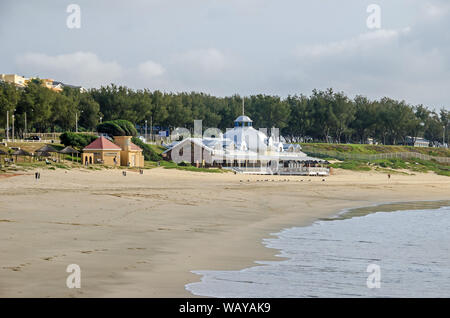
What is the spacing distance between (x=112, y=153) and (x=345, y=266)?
46732mm

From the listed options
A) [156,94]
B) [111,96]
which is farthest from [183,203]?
[156,94]

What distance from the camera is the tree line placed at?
92294mm

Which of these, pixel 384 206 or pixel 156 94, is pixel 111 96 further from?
pixel 384 206

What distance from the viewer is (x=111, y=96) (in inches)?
4198

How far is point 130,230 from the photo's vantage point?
60.3 feet

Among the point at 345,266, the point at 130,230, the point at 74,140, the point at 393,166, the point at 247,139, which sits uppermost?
the point at 247,139

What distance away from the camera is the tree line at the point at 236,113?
303ft

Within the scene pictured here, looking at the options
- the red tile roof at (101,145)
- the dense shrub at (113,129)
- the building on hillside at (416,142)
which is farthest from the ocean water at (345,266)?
the building on hillside at (416,142)

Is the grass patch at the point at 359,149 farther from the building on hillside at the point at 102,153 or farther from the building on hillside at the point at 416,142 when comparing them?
the building on hillside at the point at 102,153

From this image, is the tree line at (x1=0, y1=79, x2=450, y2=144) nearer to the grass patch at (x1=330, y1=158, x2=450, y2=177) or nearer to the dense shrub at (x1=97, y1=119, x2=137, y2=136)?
the dense shrub at (x1=97, y1=119, x2=137, y2=136)

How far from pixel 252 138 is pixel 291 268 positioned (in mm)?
69533

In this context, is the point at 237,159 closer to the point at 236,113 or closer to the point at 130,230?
the point at 130,230

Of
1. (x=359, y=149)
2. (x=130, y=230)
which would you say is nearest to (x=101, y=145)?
(x=130, y=230)

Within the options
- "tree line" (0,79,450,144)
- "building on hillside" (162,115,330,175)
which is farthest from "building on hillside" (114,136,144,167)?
"tree line" (0,79,450,144)
